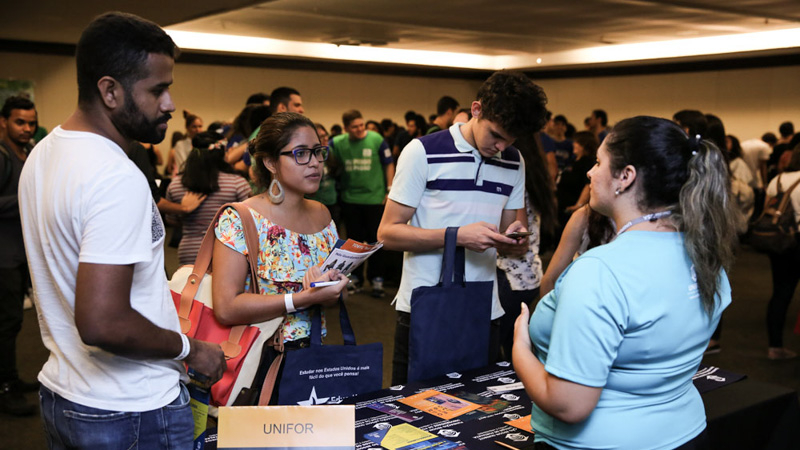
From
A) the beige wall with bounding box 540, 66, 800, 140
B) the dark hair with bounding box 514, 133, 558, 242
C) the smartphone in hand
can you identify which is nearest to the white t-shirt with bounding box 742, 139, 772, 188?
the beige wall with bounding box 540, 66, 800, 140

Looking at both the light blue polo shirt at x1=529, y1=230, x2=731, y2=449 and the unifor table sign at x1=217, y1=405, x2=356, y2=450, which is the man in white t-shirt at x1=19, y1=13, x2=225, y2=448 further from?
the light blue polo shirt at x1=529, y1=230, x2=731, y2=449

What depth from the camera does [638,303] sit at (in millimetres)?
1309

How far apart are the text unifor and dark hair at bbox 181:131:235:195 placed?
257 cm

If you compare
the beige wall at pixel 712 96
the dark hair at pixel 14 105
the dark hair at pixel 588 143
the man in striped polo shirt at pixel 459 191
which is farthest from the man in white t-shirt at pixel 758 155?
the dark hair at pixel 14 105

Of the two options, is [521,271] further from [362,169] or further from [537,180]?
[362,169]

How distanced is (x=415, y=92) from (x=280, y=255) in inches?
558

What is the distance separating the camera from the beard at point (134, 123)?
4.07 feet

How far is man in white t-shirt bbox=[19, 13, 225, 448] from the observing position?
3.79 feet

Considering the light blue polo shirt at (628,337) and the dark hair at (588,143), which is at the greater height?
the dark hair at (588,143)

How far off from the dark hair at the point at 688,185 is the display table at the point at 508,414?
2.07ft

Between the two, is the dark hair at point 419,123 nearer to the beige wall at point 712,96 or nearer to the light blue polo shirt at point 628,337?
the beige wall at point 712,96

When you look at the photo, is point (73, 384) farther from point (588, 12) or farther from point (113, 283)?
point (588, 12)

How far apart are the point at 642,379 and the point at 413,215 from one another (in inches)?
47.6

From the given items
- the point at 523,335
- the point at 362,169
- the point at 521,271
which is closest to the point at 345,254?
the point at 523,335
